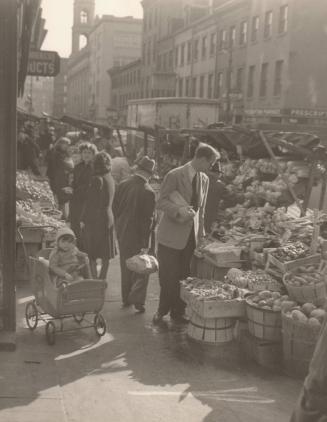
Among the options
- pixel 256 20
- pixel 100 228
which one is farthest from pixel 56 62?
pixel 256 20

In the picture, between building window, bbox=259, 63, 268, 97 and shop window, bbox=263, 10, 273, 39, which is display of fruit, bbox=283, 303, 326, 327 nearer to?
building window, bbox=259, 63, 268, 97

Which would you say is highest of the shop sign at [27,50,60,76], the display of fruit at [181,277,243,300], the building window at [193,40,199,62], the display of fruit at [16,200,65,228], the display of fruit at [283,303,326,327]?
the building window at [193,40,199,62]

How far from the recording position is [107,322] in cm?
762

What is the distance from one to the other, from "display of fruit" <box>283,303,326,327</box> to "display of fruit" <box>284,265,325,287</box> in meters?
0.38

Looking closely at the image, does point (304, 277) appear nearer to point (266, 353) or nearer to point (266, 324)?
point (266, 324)

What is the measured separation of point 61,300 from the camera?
6.54 meters

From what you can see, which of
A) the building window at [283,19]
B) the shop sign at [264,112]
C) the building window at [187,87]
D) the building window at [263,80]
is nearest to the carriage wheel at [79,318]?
the shop sign at [264,112]

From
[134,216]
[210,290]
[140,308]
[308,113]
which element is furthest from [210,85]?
[210,290]

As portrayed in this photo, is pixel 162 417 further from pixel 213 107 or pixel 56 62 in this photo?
pixel 213 107

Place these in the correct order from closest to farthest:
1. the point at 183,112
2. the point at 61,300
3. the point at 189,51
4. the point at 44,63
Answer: the point at 61,300, the point at 44,63, the point at 183,112, the point at 189,51

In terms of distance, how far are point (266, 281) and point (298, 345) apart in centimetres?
172

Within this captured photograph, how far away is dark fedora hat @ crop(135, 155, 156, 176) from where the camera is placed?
8.09 m

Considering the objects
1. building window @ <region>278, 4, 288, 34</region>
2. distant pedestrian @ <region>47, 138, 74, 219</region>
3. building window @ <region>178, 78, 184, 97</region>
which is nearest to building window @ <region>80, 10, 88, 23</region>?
building window @ <region>178, 78, 184, 97</region>

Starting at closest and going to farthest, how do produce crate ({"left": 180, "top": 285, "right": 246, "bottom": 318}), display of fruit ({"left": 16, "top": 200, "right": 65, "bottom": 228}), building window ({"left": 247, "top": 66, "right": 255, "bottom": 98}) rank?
produce crate ({"left": 180, "top": 285, "right": 246, "bottom": 318}) < display of fruit ({"left": 16, "top": 200, "right": 65, "bottom": 228}) < building window ({"left": 247, "top": 66, "right": 255, "bottom": 98})
